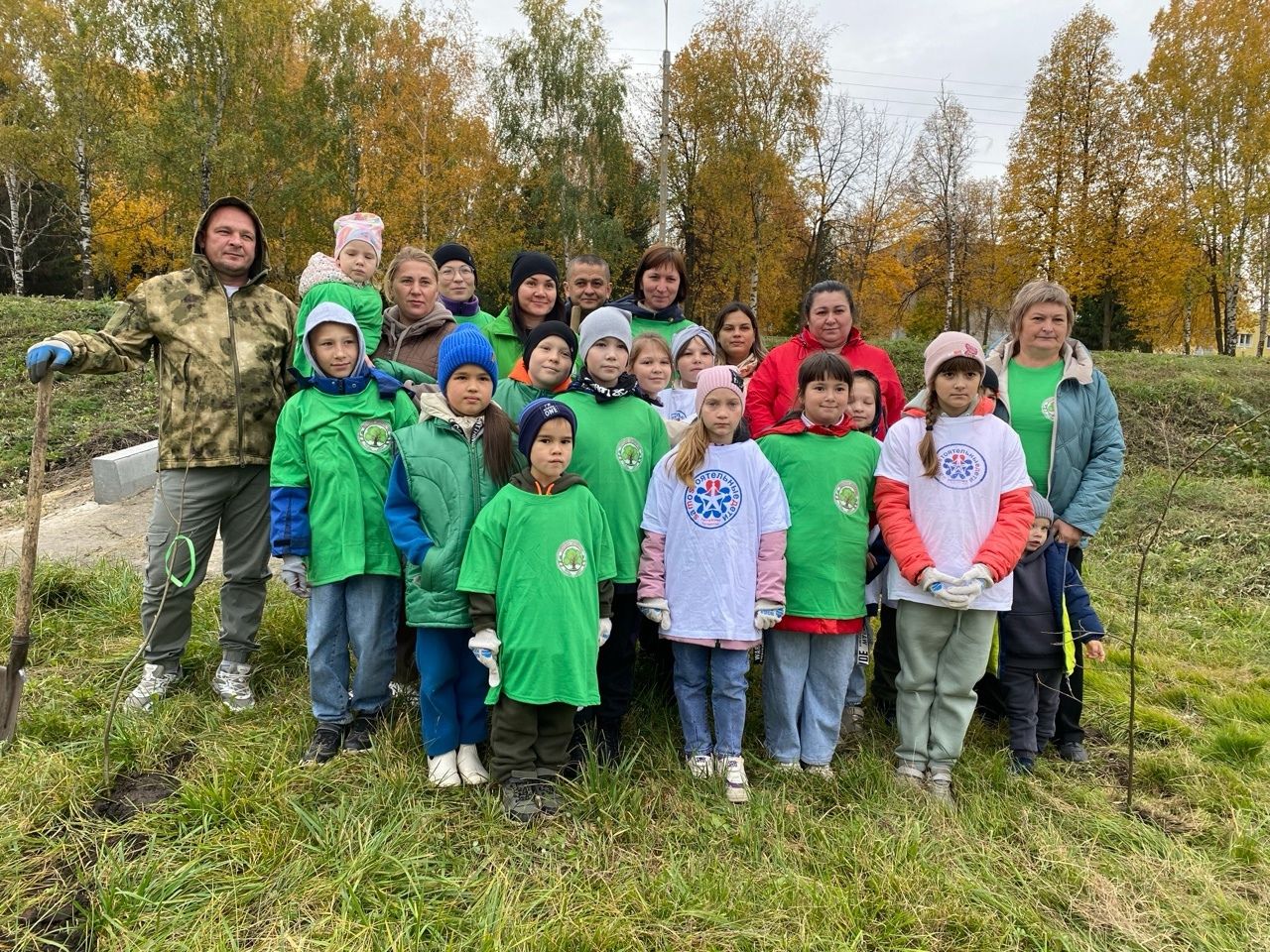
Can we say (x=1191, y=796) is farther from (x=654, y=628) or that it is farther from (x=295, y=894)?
(x=295, y=894)

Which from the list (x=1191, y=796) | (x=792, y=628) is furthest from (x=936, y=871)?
(x=1191, y=796)

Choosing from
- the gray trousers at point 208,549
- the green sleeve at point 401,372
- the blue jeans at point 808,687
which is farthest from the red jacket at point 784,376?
the gray trousers at point 208,549

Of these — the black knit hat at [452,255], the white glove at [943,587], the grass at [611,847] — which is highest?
the black knit hat at [452,255]

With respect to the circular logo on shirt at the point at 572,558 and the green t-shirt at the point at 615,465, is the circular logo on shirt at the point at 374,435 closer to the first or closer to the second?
the green t-shirt at the point at 615,465

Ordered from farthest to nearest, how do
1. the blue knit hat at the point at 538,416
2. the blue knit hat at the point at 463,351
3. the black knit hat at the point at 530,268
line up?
the black knit hat at the point at 530,268
the blue knit hat at the point at 463,351
the blue knit hat at the point at 538,416

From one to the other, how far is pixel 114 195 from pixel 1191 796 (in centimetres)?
3008

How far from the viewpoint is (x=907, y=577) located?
9.91 feet

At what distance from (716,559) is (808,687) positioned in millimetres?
749

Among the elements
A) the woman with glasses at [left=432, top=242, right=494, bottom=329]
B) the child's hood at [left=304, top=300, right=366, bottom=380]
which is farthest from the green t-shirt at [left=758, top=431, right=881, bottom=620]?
the woman with glasses at [left=432, top=242, right=494, bottom=329]

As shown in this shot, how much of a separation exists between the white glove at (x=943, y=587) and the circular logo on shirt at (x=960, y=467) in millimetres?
386

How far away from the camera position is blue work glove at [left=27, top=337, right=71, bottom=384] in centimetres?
306

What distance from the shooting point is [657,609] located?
306 centimetres

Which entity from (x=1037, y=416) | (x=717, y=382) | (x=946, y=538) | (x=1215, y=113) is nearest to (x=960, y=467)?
(x=946, y=538)

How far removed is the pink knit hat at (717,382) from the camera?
3.12 m
